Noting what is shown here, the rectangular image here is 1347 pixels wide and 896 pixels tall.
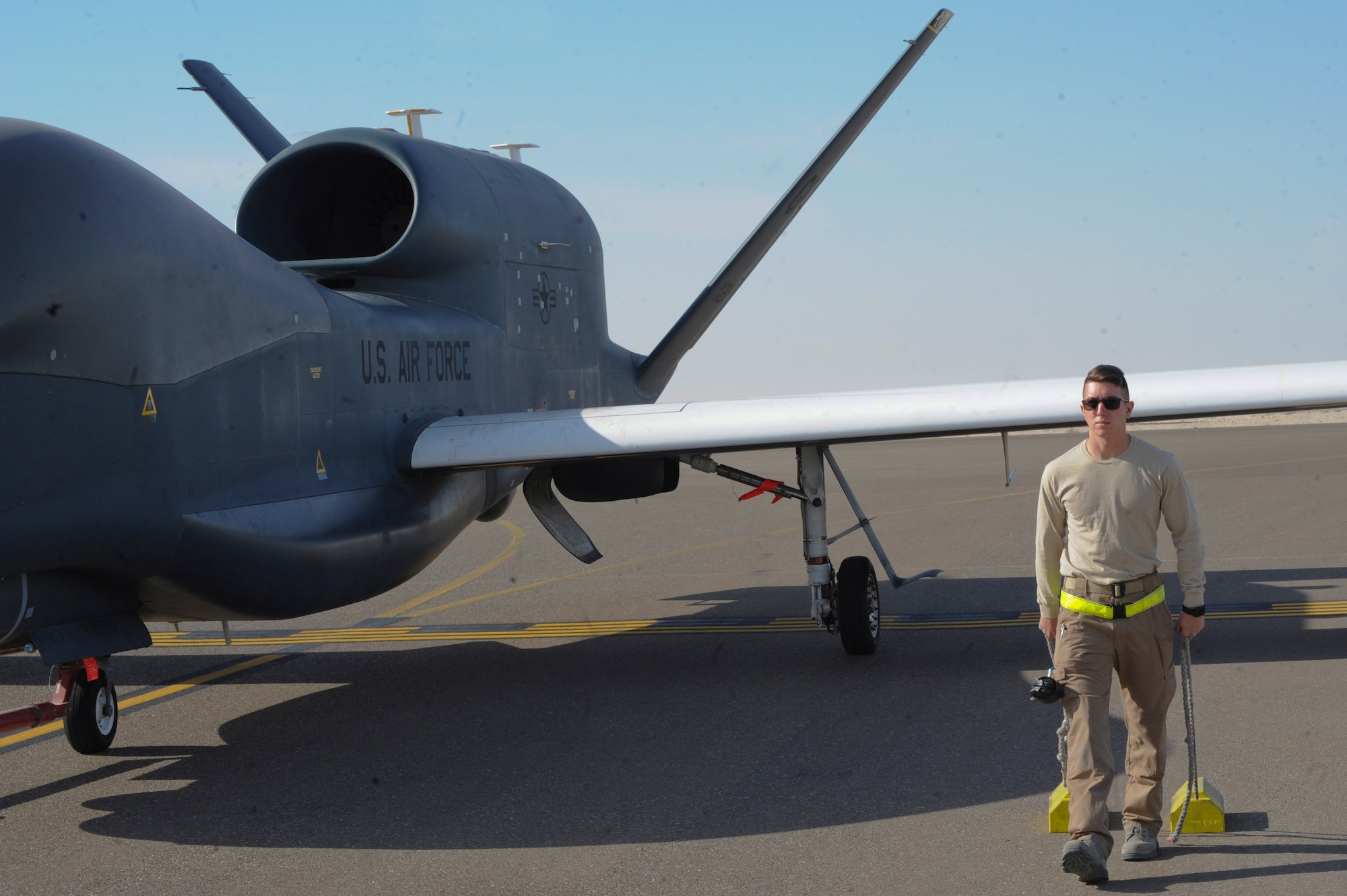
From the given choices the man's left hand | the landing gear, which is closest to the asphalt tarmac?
the landing gear

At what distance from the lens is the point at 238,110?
1143cm

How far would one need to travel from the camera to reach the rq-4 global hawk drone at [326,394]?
225 inches

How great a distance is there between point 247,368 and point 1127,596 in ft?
14.8

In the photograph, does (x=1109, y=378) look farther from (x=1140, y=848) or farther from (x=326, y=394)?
(x=326, y=394)

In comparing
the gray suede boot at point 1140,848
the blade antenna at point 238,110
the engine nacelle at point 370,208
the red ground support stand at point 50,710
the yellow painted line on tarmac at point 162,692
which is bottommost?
the gray suede boot at point 1140,848

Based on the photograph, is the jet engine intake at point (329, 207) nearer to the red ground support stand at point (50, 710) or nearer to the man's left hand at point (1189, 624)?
the red ground support stand at point (50, 710)

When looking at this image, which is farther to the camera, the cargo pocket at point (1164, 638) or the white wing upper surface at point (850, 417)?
the white wing upper surface at point (850, 417)

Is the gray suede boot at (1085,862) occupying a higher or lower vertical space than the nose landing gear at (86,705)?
lower

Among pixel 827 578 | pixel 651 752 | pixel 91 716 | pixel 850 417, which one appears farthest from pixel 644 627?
pixel 91 716

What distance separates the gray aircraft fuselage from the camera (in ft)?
18.4

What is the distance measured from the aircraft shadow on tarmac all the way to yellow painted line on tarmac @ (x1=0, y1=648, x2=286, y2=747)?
34cm

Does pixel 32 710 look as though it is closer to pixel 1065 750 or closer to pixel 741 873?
pixel 741 873

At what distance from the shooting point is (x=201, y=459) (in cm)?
636

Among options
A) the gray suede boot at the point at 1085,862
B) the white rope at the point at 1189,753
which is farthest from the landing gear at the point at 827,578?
the gray suede boot at the point at 1085,862
